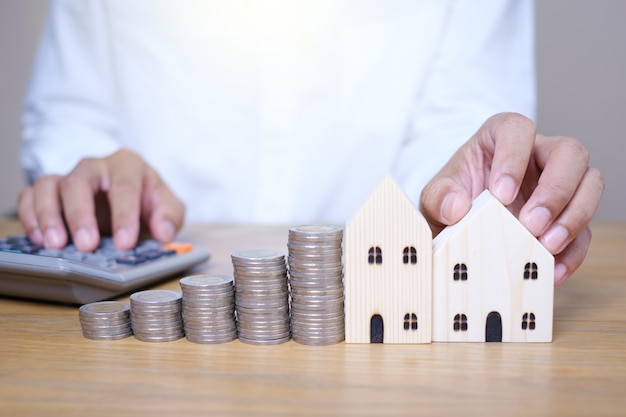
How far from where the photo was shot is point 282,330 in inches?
32.3

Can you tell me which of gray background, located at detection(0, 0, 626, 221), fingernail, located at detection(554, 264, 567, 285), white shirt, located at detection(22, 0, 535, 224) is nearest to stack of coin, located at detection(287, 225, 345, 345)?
fingernail, located at detection(554, 264, 567, 285)

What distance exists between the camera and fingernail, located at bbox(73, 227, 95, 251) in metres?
1.18

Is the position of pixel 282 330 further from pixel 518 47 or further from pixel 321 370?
pixel 518 47

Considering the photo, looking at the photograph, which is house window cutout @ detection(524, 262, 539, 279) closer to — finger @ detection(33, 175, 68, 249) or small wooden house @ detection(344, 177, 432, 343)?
small wooden house @ detection(344, 177, 432, 343)

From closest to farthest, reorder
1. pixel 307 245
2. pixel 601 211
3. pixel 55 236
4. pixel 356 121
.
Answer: pixel 307 245, pixel 55 236, pixel 356 121, pixel 601 211

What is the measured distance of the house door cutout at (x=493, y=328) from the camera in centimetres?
83

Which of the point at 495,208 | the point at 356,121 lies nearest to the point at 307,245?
the point at 495,208

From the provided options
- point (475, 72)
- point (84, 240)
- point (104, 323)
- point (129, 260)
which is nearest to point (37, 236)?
point (84, 240)

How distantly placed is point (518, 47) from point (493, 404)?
1470 millimetres

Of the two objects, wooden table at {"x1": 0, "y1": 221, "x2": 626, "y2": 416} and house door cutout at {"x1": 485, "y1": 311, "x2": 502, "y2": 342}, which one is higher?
house door cutout at {"x1": 485, "y1": 311, "x2": 502, "y2": 342}

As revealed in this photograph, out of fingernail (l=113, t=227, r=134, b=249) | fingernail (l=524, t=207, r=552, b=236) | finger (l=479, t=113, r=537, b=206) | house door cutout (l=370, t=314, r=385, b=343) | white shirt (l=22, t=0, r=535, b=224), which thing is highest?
white shirt (l=22, t=0, r=535, b=224)

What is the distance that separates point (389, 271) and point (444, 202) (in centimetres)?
14

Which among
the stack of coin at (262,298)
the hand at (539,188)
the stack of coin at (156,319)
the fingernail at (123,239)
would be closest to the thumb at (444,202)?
the hand at (539,188)

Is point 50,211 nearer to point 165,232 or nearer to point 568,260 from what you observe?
point 165,232
